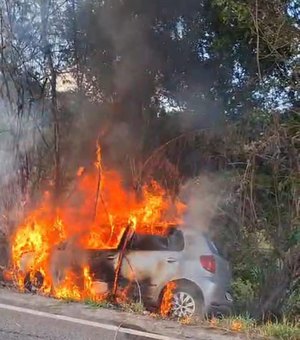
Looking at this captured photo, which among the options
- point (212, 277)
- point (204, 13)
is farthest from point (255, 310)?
point (204, 13)

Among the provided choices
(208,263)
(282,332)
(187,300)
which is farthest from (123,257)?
(282,332)

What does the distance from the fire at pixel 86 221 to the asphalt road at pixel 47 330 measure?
84.2 inches

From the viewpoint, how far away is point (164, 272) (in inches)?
252

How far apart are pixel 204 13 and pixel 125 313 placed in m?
5.01

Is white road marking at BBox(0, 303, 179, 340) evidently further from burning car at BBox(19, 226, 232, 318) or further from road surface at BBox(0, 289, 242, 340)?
burning car at BBox(19, 226, 232, 318)

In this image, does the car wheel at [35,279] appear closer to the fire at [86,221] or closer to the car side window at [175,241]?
A: the fire at [86,221]

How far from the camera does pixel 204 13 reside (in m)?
7.86

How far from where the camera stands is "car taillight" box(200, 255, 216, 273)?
636cm

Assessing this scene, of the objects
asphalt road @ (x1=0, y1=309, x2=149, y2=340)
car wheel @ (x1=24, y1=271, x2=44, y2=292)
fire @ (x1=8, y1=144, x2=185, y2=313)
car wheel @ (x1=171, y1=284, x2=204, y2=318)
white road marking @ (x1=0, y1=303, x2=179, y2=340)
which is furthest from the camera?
fire @ (x1=8, y1=144, x2=185, y2=313)

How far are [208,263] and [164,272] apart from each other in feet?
1.83

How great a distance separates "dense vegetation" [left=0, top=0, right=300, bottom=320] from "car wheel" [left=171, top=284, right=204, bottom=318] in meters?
0.67

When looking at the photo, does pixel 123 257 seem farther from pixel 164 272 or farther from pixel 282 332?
pixel 282 332

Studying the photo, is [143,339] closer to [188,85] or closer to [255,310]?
[255,310]

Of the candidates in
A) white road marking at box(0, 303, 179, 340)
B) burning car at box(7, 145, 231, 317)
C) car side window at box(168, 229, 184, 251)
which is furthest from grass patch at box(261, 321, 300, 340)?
car side window at box(168, 229, 184, 251)
